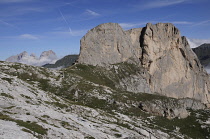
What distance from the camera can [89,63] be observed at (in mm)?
192750

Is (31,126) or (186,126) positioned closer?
(31,126)

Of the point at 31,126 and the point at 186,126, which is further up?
the point at 31,126

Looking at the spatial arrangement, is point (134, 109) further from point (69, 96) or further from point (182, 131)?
point (69, 96)

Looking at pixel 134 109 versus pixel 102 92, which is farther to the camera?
pixel 102 92

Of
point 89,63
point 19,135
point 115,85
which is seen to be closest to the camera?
point 19,135

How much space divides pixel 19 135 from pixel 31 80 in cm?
10194

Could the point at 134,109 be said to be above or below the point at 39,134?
below

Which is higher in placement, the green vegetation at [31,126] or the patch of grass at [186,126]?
the green vegetation at [31,126]

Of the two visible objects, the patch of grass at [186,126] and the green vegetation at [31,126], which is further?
the patch of grass at [186,126]

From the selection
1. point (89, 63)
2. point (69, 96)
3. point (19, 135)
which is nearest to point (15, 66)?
point (69, 96)

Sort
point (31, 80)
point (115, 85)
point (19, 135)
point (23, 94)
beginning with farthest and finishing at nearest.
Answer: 1. point (115, 85)
2. point (31, 80)
3. point (23, 94)
4. point (19, 135)

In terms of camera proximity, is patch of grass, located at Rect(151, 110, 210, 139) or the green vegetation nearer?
the green vegetation

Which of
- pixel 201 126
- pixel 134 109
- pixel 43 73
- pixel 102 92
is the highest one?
pixel 43 73

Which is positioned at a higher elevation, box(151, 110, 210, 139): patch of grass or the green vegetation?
the green vegetation
